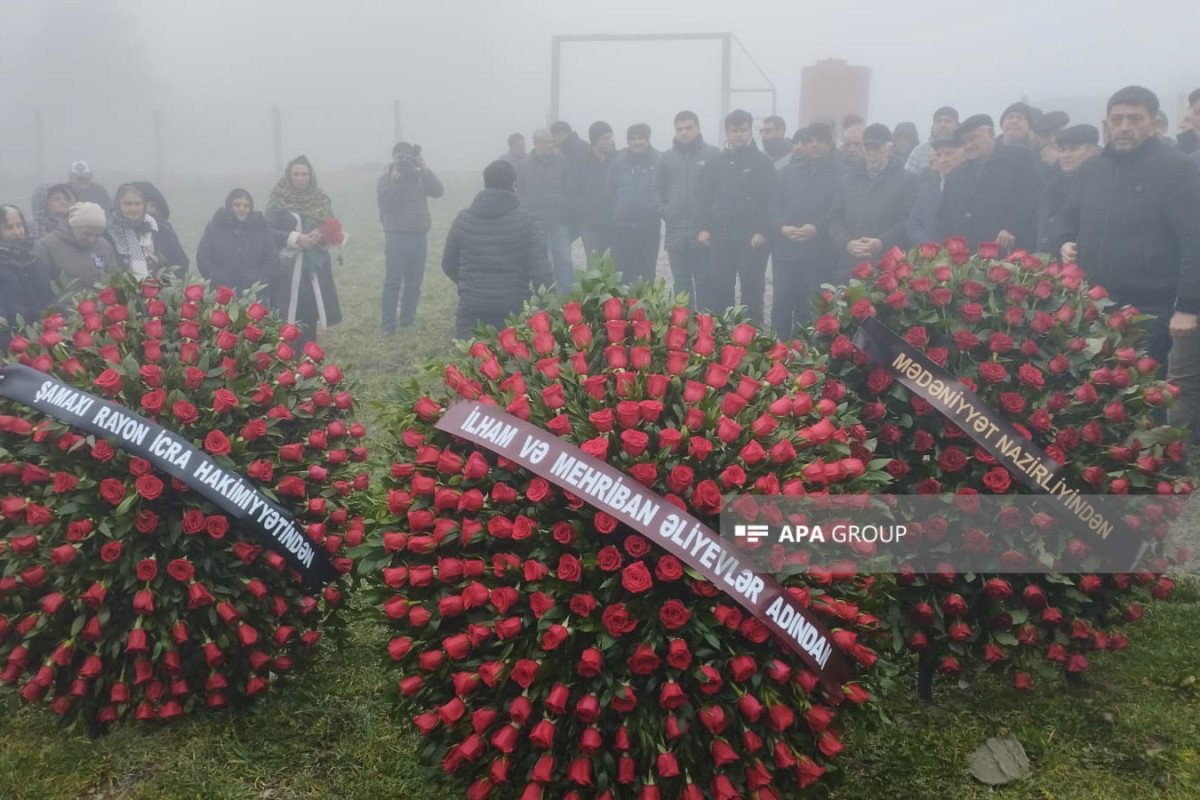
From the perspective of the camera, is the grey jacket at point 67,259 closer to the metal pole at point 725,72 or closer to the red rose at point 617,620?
the red rose at point 617,620

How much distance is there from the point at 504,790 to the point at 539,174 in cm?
1015

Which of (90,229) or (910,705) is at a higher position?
(90,229)

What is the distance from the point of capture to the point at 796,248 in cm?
980

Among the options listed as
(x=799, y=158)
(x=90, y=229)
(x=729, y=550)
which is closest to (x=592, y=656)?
(x=729, y=550)

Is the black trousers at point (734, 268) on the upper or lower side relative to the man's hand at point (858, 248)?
lower

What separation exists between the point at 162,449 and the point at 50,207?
7556mm

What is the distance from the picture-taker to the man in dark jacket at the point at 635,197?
1159 cm

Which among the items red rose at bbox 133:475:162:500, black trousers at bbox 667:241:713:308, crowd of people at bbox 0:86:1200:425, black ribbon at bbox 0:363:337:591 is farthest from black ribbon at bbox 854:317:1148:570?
black trousers at bbox 667:241:713:308

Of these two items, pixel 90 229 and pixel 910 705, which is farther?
pixel 90 229

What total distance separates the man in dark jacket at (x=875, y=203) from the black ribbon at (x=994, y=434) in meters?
5.51

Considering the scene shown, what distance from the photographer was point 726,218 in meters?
10.3

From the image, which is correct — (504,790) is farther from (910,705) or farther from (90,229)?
(90,229)

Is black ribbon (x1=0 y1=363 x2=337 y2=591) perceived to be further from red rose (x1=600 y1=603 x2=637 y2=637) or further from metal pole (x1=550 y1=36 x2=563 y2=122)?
metal pole (x1=550 y1=36 x2=563 y2=122)

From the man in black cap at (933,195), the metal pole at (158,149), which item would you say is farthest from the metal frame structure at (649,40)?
the metal pole at (158,149)
